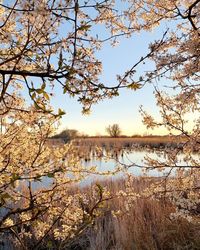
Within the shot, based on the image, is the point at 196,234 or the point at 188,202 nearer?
the point at 188,202

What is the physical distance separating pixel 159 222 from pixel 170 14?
332 cm

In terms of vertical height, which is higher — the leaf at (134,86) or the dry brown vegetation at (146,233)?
the leaf at (134,86)

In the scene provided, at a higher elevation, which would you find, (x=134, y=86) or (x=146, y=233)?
(x=134, y=86)

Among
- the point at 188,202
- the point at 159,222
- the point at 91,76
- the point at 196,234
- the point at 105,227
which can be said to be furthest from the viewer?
the point at 105,227

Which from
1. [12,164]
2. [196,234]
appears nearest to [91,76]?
[12,164]

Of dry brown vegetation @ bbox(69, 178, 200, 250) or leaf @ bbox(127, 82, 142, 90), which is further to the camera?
dry brown vegetation @ bbox(69, 178, 200, 250)

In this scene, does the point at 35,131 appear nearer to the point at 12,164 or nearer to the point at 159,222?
the point at 12,164

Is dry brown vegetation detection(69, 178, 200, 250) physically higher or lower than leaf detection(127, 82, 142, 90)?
lower

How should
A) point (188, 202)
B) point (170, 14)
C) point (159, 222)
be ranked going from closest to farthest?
point (188, 202) → point (170, 14) → point (159, 222)

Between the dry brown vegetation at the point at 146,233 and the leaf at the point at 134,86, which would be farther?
the dry brown vegetation at the point at 146,233

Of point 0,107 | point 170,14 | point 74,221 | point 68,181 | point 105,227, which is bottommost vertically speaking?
point 105,227

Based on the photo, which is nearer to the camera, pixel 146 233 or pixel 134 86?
pixel 134 86

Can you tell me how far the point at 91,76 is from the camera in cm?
229

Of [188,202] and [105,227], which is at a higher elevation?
[188,202]
